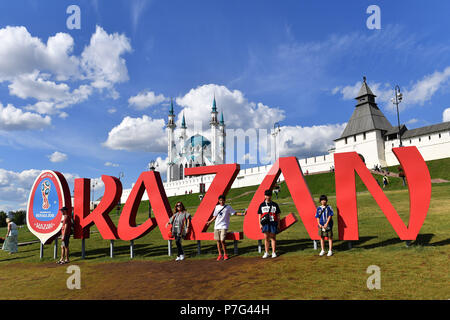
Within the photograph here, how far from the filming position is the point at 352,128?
6250cm

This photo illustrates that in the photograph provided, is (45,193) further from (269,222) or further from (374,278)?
(374,278)

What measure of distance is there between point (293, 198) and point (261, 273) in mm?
3225

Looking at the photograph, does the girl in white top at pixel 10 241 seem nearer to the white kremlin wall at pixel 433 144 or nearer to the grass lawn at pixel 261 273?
the grass lawn at pixel 261 273

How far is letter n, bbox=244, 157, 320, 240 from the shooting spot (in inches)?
388

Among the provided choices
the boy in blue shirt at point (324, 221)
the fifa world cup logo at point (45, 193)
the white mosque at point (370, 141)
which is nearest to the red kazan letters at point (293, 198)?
the boy in blue shirt at point (324, 221)

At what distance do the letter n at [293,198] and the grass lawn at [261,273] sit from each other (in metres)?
0.78

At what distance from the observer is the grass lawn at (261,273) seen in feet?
20.7

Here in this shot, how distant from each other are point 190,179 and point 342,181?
248 ft

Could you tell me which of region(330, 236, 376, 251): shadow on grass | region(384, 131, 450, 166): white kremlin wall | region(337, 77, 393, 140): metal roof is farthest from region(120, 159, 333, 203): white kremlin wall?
region(330, 236, 376, 251): shadow on grass

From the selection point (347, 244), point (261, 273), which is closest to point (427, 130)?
point (347, 244)

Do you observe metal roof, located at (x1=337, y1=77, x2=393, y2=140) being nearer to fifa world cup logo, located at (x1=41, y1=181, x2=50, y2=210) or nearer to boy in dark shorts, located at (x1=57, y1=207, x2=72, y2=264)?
fifa world cup logo, located at (x1=41, y1=181, x2=50, y2=210)

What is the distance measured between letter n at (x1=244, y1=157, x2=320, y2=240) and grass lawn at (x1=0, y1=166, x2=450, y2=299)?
0.78 m
